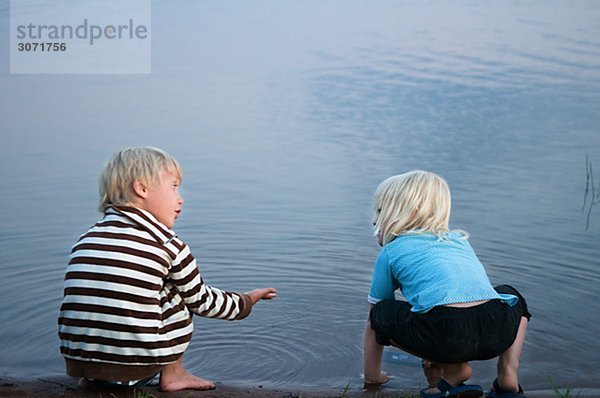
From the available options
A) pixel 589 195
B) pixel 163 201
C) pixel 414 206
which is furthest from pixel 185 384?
pixel 589 195

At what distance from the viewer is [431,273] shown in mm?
3584

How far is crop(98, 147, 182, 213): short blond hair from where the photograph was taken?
11.8 feet

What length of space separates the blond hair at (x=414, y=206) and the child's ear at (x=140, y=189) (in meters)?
0.89

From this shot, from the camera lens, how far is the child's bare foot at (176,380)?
364 centimetres

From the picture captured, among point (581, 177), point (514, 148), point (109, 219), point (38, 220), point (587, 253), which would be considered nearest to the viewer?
point (109, 219)

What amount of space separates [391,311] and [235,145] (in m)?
4.90

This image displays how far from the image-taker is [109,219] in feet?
11.6

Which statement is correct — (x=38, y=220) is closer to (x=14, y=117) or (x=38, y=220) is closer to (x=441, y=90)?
(x=14, y=117)

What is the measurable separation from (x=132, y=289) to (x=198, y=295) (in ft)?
0.83

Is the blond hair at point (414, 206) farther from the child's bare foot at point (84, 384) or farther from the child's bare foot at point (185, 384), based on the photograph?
the child's bare foot at point (84, 384)

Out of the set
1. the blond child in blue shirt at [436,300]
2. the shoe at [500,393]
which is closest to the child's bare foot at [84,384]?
the blond child in blue shirt at [436,300]

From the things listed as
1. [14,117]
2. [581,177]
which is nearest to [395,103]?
[581,177]

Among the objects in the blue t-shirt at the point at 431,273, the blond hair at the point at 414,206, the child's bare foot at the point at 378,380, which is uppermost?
the blond hair at the point at 414,206

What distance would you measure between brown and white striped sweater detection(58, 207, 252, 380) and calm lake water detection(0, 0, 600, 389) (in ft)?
2.72
